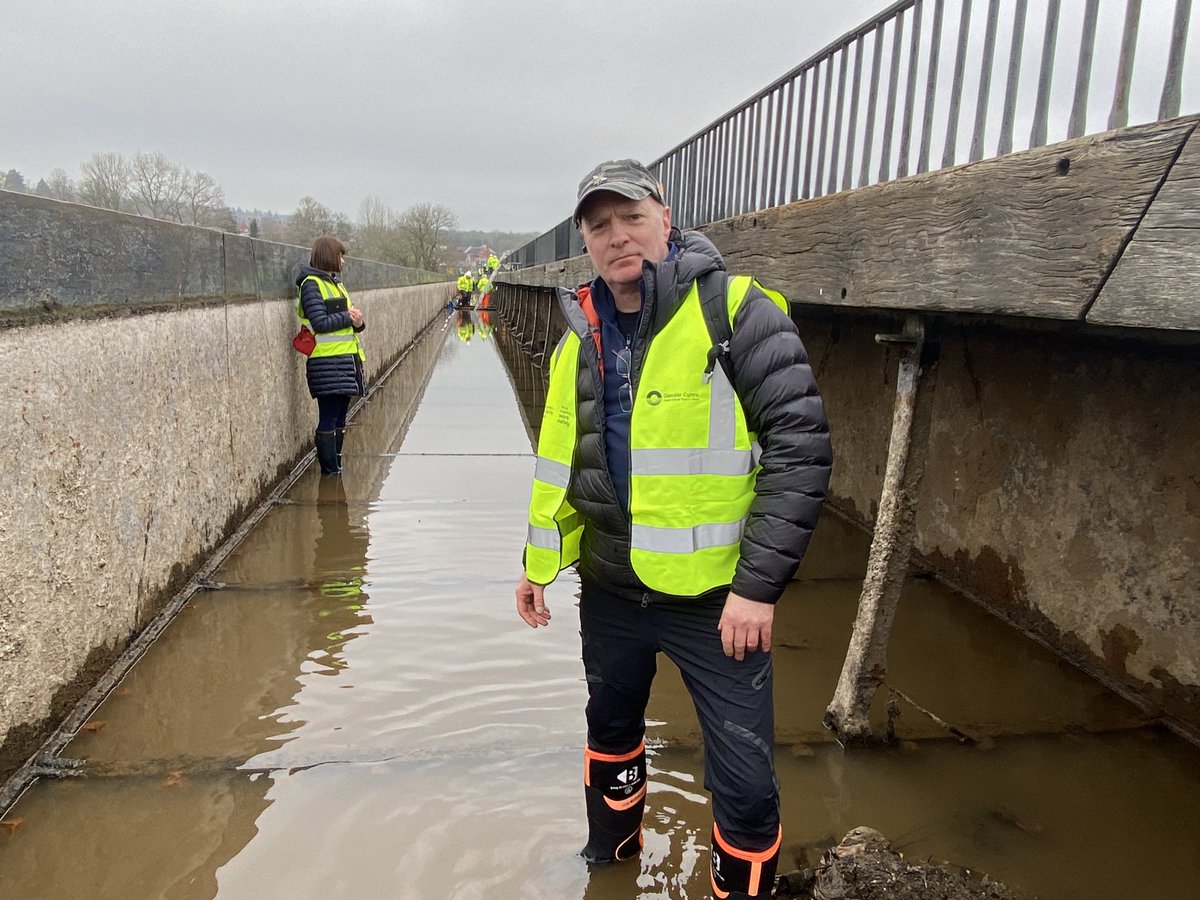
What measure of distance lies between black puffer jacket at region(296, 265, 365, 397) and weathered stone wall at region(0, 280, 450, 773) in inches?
30.8

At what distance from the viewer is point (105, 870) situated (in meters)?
2.48

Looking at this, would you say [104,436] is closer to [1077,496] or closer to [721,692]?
[721,692]

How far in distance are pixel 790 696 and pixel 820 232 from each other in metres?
2.01

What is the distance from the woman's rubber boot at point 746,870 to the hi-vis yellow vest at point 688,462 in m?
0.69

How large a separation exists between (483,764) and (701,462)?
5.53 ft

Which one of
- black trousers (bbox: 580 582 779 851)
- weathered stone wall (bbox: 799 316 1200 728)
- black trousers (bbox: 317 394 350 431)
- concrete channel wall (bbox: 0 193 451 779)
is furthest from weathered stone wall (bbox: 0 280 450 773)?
weathered stone wall (bbox: 799 316 1200 728)

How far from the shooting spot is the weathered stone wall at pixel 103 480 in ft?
9.45

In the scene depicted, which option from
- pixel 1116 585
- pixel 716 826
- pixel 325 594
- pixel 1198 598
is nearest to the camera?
pixel 716 826

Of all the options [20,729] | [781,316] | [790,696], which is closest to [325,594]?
[20,729]

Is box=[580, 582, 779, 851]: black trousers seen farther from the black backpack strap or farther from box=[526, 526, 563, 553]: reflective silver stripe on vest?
the black backpack strap

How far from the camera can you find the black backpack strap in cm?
202

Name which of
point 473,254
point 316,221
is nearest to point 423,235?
point 316,221

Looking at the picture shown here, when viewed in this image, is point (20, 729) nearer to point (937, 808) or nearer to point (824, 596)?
point (937, 808)

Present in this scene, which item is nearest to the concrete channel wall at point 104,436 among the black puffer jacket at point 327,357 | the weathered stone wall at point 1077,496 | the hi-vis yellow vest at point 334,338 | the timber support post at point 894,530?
the black puffer jacket at point 327,357
